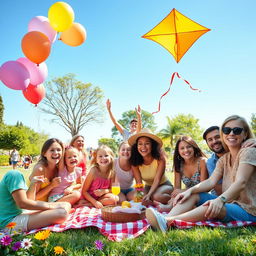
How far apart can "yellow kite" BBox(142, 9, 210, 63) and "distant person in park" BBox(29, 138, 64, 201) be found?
4524mm

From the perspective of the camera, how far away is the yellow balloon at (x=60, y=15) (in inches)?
175

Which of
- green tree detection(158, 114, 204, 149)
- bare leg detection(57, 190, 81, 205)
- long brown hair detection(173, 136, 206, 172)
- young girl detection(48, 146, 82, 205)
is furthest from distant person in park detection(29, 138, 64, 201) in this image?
green tree detection(158, 114, 204, 149)

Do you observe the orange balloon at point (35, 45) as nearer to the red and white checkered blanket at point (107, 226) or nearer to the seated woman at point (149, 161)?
the seated woman at point (149, 161)

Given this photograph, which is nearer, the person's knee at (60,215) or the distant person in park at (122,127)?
the person's knee at (60,215)

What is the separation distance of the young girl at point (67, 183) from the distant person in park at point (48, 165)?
153 mm

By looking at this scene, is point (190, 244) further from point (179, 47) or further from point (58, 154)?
point (179, 47)

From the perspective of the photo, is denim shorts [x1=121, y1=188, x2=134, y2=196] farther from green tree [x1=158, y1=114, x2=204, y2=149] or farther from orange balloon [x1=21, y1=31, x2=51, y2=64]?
green tree [x1=158, y1=114, x2=204, y2=149]

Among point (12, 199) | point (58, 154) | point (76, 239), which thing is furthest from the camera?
point (58, 154)

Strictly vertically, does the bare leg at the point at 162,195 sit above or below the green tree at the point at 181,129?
below

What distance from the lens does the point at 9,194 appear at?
8.45ft

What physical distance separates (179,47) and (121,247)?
6.04 m

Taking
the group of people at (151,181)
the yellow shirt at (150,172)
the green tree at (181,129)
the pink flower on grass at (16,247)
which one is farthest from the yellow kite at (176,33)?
the green tree at (181,129)

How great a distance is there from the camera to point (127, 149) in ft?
15.3

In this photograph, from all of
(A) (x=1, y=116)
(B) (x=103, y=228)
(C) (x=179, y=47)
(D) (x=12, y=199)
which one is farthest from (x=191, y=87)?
(A) (x=1, y=116)
